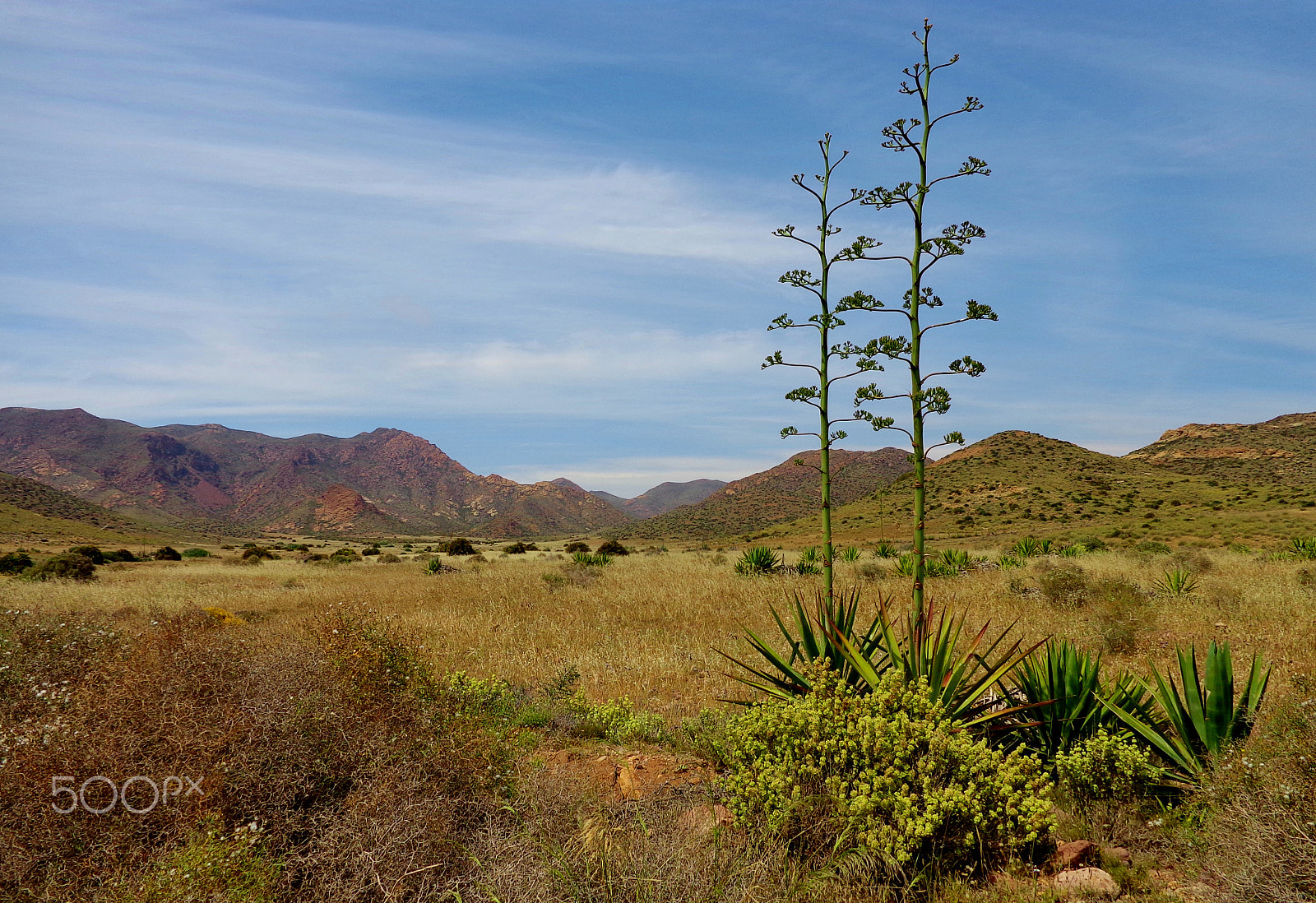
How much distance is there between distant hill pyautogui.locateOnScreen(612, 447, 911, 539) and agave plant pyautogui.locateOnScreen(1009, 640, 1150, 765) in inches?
2481

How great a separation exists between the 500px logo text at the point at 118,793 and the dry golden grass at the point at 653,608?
2.35m

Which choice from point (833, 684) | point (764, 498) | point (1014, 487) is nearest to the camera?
point (833, 684)

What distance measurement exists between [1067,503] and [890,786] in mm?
54723

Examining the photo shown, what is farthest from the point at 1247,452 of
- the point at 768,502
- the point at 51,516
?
the point at 51,516

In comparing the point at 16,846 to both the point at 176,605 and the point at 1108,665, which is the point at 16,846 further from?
the point at 176,605

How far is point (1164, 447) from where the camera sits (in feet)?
261

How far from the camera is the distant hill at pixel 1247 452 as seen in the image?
56.1m

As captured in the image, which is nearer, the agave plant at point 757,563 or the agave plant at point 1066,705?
the agave plant at point 1066,705

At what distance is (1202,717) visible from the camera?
4387 millimetres

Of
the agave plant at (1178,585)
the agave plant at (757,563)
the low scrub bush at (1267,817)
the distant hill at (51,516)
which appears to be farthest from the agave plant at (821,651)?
the distant hill at (51,516)

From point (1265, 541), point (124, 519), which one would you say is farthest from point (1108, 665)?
point (124, 519)

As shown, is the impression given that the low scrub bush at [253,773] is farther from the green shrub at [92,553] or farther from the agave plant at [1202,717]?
the green shrub at [92,553]

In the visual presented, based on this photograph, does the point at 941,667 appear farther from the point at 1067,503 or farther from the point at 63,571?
the point at 1067,503

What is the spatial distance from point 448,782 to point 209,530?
130 m
